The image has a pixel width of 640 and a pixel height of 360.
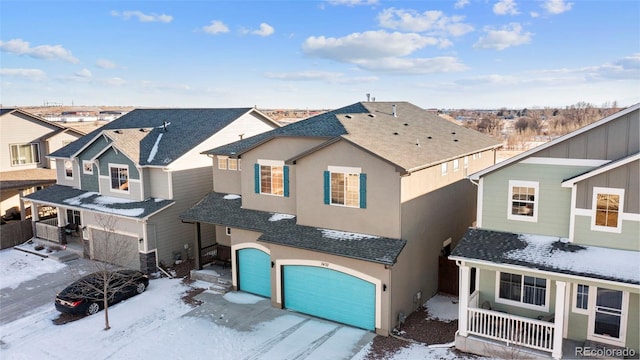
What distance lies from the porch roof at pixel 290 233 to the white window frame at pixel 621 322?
562 centimetres

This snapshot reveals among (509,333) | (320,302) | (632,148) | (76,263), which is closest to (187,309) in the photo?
(320,302)

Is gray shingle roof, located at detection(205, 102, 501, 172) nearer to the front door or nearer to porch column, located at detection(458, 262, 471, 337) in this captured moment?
porch column, located at detection(458, 262, 471, 337)

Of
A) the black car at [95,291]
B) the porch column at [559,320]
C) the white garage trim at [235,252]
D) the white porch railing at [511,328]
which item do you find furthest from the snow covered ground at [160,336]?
the porch column at [559,320]

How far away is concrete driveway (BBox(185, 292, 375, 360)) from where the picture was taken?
566 inches

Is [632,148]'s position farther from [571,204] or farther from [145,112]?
[145,112]

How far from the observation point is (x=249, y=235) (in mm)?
18953

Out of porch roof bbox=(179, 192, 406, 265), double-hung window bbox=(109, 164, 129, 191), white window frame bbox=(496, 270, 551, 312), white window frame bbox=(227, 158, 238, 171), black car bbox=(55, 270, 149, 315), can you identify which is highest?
white window frame bbox=(227, 158, 238, 171)

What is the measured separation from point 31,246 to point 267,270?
16.9 meters

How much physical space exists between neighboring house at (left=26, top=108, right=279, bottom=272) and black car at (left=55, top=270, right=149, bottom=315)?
2.02 m

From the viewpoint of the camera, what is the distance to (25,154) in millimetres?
30438

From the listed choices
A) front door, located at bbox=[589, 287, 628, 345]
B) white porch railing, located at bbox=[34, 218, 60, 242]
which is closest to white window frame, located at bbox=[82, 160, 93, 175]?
white porch railing, located at bbox=[34, 218, 60, 242]

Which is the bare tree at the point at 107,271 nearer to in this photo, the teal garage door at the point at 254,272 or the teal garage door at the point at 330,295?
the teal garage door at the point at 254,272

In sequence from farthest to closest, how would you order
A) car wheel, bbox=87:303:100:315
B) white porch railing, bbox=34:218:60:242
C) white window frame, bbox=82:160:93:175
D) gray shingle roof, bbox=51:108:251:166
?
white porch railing, bbox=34:218:60:242 < white window frame, bbox=82:160:93:175 < gray shingle roof, bbox=51:108:251:166 < car wheel, bbox=87:303:100:315

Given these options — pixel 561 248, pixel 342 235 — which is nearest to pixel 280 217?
pixel 342 235
